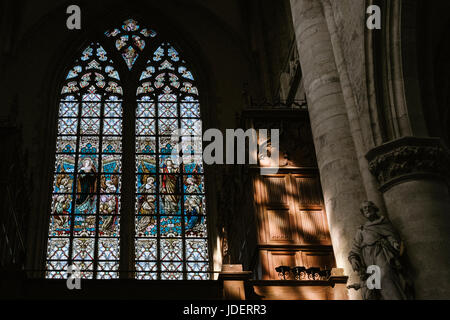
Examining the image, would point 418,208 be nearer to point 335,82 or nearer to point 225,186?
point 335,82

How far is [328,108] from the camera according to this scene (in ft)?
32.9

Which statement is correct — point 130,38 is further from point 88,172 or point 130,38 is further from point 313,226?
point 313,226

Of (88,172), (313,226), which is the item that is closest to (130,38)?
(88,172)

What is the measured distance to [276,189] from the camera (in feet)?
37.9

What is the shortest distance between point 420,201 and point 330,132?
212 centimetres

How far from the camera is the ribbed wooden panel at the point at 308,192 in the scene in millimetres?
11453

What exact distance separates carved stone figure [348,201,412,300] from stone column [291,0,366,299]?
726mm

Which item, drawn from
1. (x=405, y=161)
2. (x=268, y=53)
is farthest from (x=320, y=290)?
(x=268, y=53)

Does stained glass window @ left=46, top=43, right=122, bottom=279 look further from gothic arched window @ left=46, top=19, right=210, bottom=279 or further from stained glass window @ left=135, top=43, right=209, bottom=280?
stained glass window @ left=135, top=43, right=209, bottom=280

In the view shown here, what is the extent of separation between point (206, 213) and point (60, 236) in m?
3.63

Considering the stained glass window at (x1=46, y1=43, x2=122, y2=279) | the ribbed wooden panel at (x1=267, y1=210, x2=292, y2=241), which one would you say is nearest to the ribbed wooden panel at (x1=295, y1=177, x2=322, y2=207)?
the ribbed wooden panel at (x1=267, y1=210, x2=292, y2=241)

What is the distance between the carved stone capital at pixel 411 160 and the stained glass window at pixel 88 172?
833cm

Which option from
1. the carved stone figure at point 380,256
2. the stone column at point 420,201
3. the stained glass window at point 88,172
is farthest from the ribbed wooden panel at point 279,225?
the stained glass window at point 88,172

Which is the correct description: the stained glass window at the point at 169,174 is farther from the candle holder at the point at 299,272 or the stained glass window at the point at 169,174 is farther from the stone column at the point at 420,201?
the stone column at the point at 420,201
